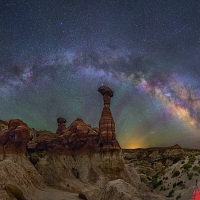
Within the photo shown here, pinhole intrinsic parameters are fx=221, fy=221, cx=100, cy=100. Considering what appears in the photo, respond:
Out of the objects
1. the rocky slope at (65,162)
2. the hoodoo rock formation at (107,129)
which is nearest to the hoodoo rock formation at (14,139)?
the rocky slope at (65,162)

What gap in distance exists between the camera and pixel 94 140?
5281 cm

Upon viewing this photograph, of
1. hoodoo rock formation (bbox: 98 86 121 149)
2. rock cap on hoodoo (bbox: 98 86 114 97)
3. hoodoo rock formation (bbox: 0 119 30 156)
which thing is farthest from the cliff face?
rock cap on hoodoo (bbox: 98 86 114 97)

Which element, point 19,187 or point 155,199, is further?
point 19,187

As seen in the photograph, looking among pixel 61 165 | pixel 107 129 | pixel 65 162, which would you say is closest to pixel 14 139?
pixel 61 165

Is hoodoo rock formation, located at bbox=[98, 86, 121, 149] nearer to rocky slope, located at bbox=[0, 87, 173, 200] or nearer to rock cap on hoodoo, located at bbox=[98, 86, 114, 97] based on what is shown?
rocky slope, located at bbox=[0, 87, 173, 200]

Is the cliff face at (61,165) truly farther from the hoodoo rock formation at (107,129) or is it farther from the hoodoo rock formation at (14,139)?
the hoodoo rock formation at (107,129)

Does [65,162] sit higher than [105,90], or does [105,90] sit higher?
[105,90]

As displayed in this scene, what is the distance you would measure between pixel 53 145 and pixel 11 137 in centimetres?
1233

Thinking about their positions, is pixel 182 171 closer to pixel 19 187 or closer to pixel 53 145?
pixel 19 187

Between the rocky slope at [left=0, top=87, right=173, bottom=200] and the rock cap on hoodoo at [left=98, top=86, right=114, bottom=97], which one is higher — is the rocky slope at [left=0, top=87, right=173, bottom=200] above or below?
below

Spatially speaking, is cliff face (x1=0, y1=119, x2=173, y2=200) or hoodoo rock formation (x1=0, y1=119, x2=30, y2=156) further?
hoodoo rock formation (x1=0, y1=119, x2=30, y2=156)

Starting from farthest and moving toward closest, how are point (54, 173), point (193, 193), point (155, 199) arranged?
point (54, 173), point (193, 193), point (155, 199)

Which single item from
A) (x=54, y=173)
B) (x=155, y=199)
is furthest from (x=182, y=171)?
(x=54, y=173)

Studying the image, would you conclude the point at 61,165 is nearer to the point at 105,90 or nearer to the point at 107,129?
the point at 107,129
